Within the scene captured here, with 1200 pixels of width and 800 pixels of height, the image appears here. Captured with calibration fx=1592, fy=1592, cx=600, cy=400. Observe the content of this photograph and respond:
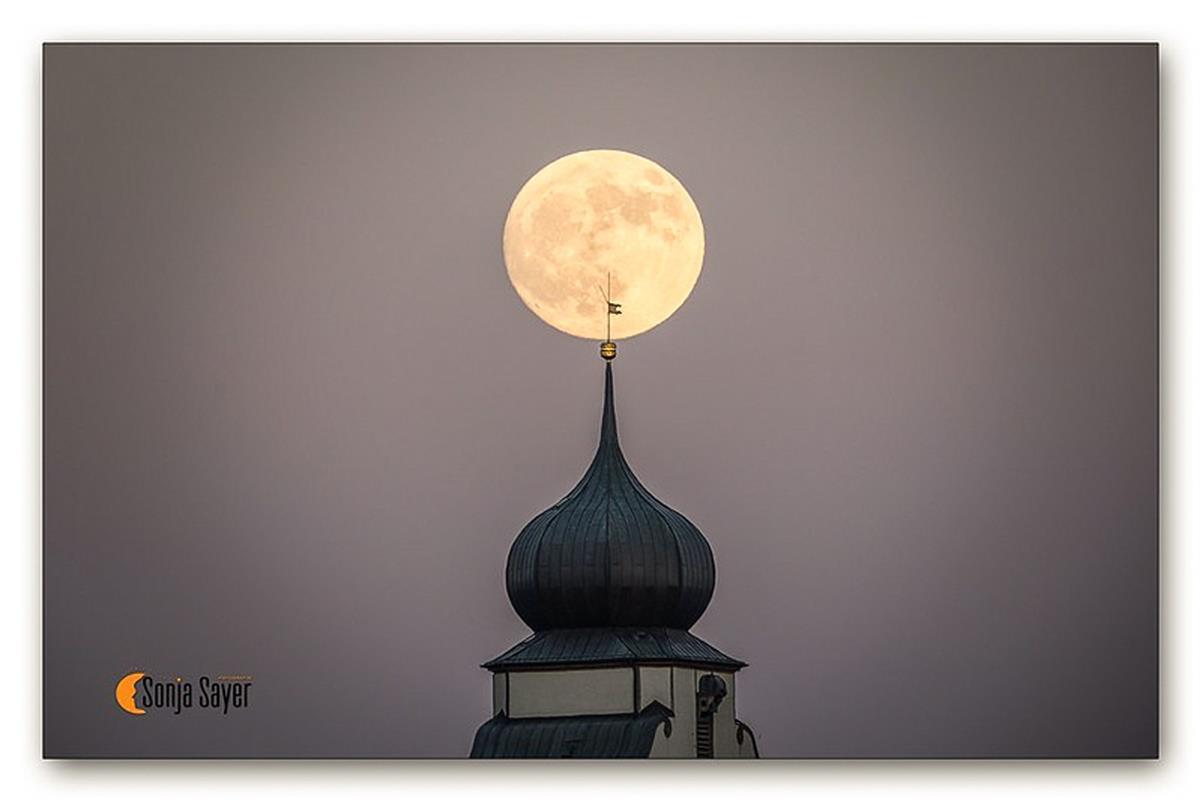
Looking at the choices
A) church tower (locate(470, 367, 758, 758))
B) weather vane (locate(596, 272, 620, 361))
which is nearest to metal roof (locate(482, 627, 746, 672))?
church tower (locate(470, 367, 758, 758))

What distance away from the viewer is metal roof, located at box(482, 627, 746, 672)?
3.24m

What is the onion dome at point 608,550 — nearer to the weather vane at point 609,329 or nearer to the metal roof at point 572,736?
the weather vane at point 609,329

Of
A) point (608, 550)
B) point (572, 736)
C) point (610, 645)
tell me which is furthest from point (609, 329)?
point (572, 736)

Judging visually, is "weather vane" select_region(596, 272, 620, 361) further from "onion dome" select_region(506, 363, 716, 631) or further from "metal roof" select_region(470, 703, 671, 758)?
"metal roof" select_region(470, 703, 671, 758)

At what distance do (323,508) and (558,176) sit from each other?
2.77ft

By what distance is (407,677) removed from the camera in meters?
3.26

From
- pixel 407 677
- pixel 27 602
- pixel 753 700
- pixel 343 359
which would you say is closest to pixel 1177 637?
pixel 753 700

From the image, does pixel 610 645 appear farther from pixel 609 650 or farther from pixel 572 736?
pixel 572 736

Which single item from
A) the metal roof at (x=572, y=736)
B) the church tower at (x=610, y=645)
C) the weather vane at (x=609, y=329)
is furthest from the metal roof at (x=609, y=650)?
the weather vane at (x=609, y=329)

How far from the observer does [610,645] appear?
131 inches

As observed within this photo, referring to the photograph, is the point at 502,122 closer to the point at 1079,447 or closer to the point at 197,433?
the point at 197,433

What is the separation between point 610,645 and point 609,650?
1cm

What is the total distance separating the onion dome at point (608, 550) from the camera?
3230 mm

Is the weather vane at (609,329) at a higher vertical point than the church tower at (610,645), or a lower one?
higher
